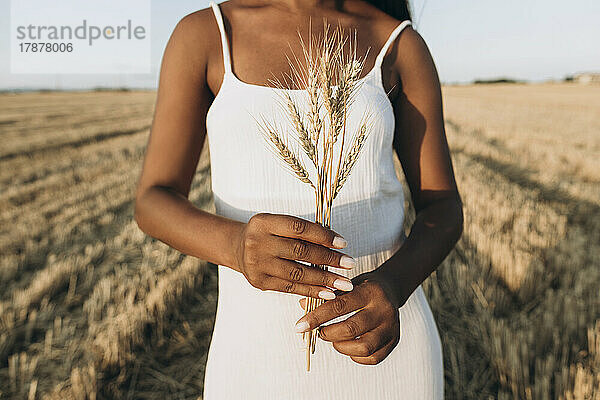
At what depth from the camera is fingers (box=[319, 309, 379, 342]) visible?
0.85m

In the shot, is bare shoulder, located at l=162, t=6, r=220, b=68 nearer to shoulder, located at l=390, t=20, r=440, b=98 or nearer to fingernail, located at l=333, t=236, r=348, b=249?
shoulder, located at l=390, t=20, r=440, b=98

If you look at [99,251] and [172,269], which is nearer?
[172,269]

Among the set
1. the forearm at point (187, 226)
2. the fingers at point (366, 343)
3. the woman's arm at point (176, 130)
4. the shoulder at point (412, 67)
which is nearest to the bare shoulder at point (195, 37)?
the woman's arm at point (176, 130)

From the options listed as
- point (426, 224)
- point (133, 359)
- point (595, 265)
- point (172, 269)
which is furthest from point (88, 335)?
point (595, 265)

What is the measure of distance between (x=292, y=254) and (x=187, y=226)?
32 centimetres

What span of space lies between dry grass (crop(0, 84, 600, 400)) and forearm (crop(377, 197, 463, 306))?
1.18 meters

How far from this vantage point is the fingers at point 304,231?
76 centimetres

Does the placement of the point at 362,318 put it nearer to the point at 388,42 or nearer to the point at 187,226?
the point at 187,226

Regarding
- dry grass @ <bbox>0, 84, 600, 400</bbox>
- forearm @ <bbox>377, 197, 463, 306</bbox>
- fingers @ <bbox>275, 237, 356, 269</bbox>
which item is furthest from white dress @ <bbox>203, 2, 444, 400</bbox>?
dry grass @ <bbox>0, 84, 600, 400</bbox>

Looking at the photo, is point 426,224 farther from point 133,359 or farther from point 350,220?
point 133,359

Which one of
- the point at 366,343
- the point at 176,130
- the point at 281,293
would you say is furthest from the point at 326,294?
the point at 176,130

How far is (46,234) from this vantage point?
173 inches

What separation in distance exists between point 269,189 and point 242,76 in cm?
26

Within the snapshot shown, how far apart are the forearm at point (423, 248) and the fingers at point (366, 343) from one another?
A: 8 cm
